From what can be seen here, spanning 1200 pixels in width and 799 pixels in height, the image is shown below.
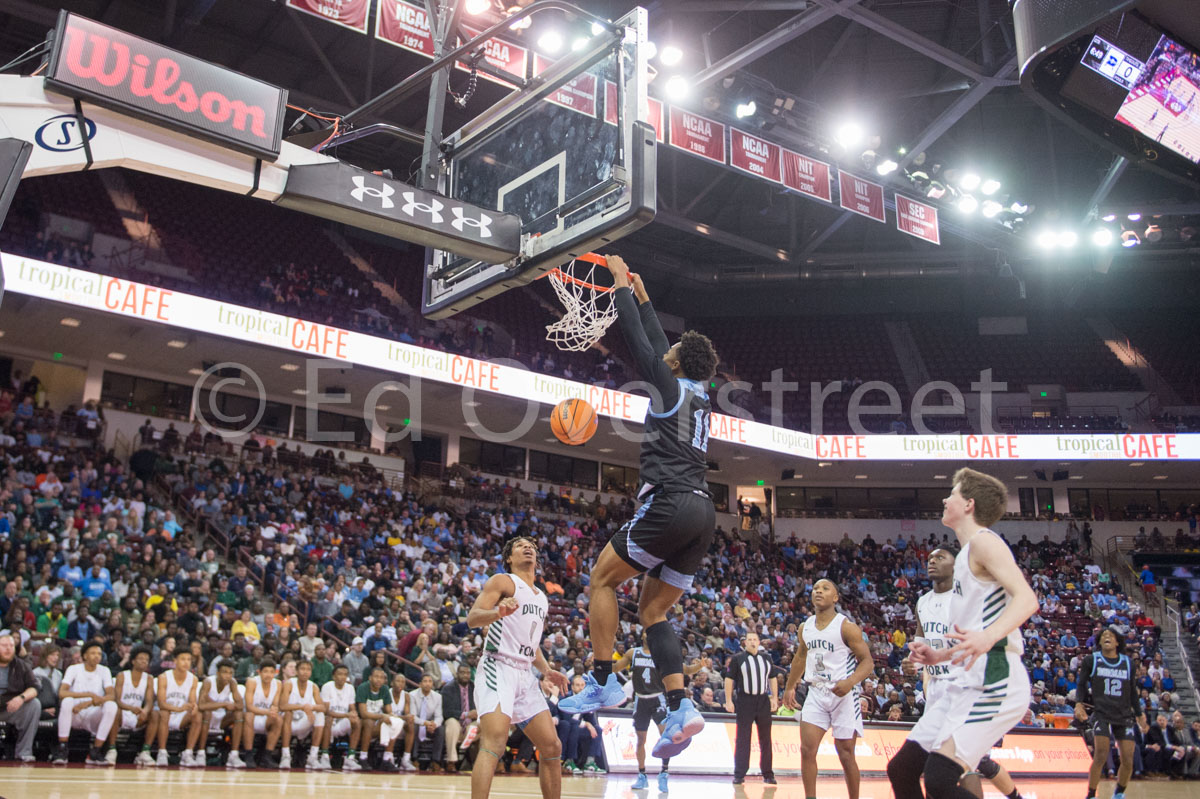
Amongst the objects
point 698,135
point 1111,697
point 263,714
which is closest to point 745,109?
point 698,135

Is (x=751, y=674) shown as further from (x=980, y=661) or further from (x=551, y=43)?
(x=551, y=43)

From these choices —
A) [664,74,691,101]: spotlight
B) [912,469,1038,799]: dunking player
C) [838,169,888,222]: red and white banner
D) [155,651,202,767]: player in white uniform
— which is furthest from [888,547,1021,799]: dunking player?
[838,169,888,222]: red and white banner

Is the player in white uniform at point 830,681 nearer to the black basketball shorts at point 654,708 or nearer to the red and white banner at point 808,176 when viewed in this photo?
the black basketball shorts at point 654,708

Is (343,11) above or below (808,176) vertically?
below

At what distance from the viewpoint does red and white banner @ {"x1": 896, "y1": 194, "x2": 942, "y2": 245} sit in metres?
20.0

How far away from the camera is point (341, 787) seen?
8.32m

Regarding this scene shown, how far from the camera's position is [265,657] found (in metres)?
10.8

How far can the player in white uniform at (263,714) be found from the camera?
1027 cm

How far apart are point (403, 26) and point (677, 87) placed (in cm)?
511

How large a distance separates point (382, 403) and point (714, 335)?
12.5 metres

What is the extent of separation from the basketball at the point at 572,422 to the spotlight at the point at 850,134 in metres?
11.2

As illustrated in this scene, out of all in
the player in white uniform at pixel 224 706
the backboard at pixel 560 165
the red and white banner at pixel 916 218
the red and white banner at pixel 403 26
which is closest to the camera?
the backboard at pixel 560 165

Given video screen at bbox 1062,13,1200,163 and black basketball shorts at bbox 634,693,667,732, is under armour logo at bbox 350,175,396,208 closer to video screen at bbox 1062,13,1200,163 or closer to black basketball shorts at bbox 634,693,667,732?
black basketball shorts at bbox 634,693,667,732

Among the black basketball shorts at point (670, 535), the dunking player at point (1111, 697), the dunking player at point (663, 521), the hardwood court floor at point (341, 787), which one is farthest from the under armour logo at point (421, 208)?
the dunking player at point (1111, 697)
